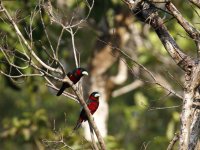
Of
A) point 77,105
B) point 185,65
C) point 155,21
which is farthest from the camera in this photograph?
point 77,105

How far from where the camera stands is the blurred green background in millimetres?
11363

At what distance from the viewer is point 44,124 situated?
46.7ft

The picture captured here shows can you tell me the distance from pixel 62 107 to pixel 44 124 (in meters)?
8.14

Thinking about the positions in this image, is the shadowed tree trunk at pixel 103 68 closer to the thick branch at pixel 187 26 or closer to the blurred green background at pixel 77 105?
the blurred green background at pixel 77 105

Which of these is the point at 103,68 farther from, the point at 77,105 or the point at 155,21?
the point at 155,21

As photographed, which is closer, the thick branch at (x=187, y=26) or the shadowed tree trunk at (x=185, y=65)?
the shadowed tree trunk at (x=185, y=65)

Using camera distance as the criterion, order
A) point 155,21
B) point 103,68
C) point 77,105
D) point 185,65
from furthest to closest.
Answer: point 77,105
point 103,68
point 155,21
point 185,65

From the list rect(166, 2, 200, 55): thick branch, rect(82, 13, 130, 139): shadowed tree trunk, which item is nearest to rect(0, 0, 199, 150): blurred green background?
rect(166, 2, 200, 55): thick branch

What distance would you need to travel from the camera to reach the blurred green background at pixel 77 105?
1136cm

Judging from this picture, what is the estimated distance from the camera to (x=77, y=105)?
2114 centimetres

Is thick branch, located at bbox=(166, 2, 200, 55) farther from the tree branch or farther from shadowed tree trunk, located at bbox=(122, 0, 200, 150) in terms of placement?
the tree branch

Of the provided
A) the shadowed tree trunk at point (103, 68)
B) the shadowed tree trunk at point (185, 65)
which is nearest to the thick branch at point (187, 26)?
the shadowed tree trunk at point (185, 65)

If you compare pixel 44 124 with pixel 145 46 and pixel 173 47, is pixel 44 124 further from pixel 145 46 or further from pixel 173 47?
pixel 173 47

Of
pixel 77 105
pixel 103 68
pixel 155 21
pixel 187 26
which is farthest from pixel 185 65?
pixel 77 105
